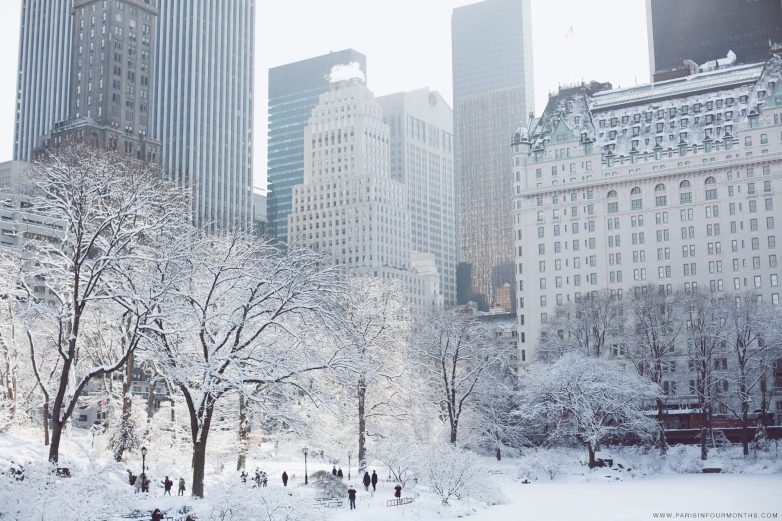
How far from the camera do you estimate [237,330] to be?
46.2m

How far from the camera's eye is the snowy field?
35.2m


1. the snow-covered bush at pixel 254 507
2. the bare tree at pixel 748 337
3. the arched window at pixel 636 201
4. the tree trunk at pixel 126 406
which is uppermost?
the arched window at pixel 636 201

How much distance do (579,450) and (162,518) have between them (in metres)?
60.1

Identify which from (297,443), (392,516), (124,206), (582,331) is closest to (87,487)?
(124,206)

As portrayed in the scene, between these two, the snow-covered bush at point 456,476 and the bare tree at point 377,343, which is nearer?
the snow-covered bush at point 456,476

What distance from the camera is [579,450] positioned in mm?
92438

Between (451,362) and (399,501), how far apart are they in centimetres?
4074

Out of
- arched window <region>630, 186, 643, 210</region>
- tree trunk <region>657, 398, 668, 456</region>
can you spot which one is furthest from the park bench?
arched window <region>630, 186, 643, 210</region>

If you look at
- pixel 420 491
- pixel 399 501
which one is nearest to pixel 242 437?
pixel 420 491

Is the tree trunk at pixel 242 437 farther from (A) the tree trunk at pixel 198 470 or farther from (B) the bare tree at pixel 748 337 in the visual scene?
(B) the bare tree at pixel 748 337

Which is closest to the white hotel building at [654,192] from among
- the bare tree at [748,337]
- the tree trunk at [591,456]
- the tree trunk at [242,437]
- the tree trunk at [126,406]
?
the bare tree at [748,337]

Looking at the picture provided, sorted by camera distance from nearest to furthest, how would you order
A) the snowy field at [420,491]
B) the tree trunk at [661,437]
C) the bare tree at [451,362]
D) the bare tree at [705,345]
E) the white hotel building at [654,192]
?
the snowy field at [420,491]
the bare tree at [451,362]
the tree trunk at [661,437]
the bare tree at [705,345]
the white hotel building at [654,192]

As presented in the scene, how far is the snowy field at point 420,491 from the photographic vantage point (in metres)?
35.2

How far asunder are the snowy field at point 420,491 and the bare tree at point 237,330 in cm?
423
